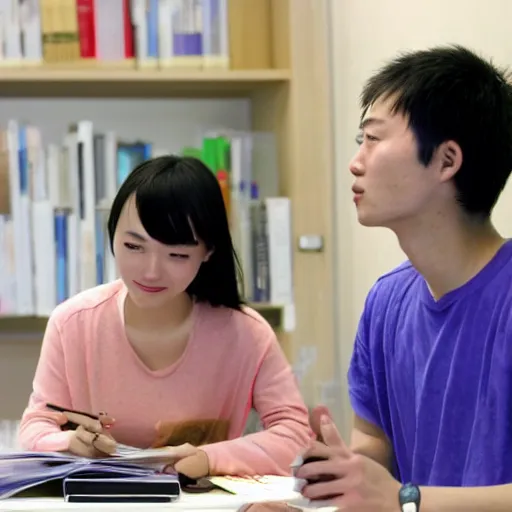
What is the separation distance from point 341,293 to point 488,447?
1171 mm

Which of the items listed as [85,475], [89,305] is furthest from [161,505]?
[89,305]

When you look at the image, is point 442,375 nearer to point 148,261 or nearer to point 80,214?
point 148,261

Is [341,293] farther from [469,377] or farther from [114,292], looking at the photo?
[469,377]

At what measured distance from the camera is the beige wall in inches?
77.5

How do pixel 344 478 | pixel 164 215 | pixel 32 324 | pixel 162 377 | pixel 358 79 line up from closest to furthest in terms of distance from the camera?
pixel 344 478
pixel 164 215
pixel 162 377
pixel 358 79
pixel 32 324

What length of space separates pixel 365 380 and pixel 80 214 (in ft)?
3.31

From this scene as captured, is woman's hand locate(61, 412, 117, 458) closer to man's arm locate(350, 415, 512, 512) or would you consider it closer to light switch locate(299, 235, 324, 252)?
man's arm locate(350, 415, 512, 512)

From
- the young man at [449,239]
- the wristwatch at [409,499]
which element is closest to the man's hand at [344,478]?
the wristwatch at [409,499]

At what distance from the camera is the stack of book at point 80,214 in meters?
2.23

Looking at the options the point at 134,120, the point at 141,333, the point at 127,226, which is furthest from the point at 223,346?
the point at 134,120

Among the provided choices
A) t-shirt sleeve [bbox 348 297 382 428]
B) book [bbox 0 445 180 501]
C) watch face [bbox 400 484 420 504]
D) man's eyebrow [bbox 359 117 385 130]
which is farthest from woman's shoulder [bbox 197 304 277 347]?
watch face [bbox 400 484 420 504]

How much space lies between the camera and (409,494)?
111 cm

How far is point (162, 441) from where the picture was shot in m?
1.58

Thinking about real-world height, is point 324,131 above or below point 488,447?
above
